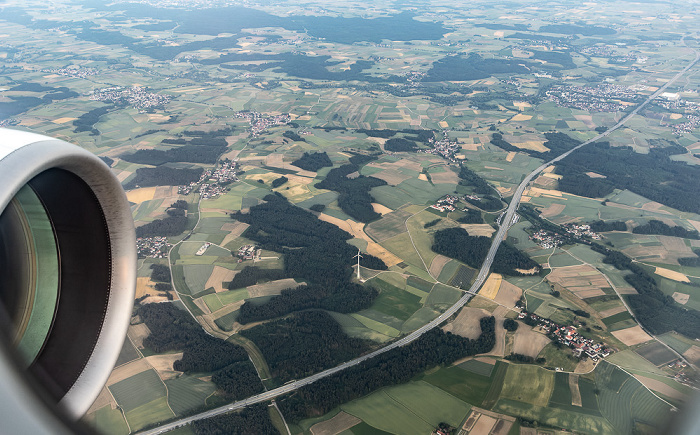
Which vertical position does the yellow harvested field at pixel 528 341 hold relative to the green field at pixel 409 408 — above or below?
above

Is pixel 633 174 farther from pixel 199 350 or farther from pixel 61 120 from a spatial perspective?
pixel 61 120

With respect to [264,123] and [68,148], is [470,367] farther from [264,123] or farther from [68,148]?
[264,123]

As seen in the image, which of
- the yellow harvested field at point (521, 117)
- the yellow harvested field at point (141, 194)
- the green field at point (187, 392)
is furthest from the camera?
the yellow harvested field at point (521, 117)

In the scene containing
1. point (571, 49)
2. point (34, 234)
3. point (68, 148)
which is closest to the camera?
point (68, 148)

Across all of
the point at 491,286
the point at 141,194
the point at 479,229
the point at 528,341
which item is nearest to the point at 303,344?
the point at 528,341

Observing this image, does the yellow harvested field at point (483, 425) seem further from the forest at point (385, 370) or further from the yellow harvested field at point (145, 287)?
the yellow harvested field at point (145, 287)

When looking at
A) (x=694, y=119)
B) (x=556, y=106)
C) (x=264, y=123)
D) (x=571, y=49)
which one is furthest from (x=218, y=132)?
(x=571, y=49)

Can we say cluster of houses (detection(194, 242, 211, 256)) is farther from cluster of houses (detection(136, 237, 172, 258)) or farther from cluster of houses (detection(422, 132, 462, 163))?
cluster of houses (detection(422, 132, 462, 163))

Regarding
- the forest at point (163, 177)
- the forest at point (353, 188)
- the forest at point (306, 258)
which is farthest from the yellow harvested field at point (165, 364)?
the forest at point (163, 177)
